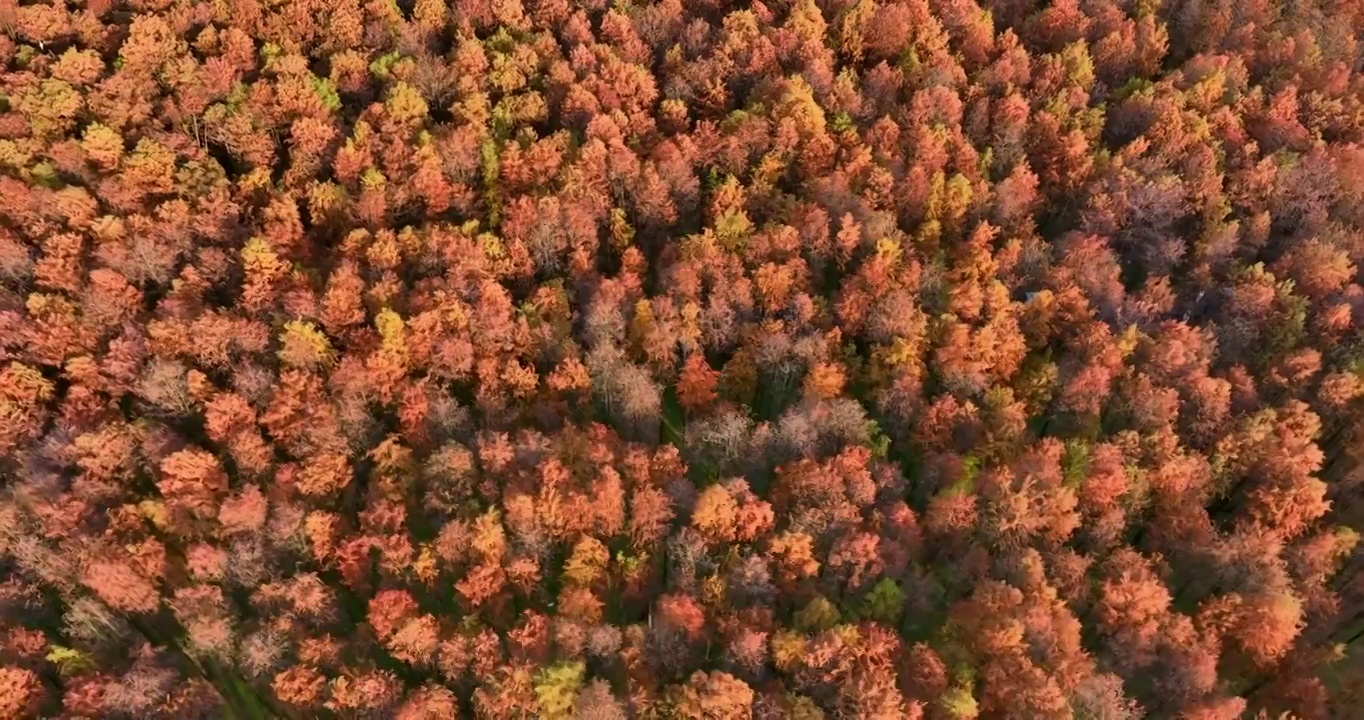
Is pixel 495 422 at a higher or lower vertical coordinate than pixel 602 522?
higher

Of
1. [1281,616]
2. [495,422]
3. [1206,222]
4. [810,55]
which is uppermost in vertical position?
[810,55]

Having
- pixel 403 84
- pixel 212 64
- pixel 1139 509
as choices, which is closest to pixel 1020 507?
pixel 1139 509

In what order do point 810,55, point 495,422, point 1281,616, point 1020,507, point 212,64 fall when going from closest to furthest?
1. point 1281,616
2. point 1020,507
3. point 495,422
4. point 212,64
5. point 810,55

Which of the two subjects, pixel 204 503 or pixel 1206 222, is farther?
pixel 1206 222

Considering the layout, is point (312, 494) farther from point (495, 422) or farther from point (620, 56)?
point (620, 56)

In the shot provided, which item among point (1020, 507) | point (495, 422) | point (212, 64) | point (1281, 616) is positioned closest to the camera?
point (1281, 616)

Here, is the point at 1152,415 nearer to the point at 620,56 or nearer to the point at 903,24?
the point at 903,24
